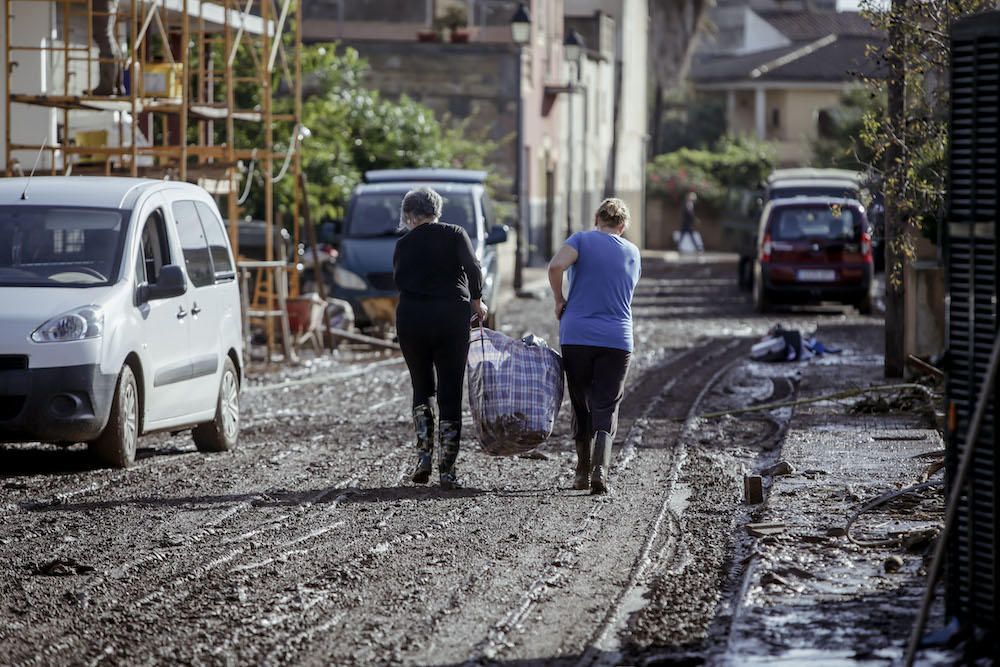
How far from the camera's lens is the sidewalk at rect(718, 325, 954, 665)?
21.5 ft

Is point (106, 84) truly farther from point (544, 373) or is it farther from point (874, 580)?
point (874, 580)

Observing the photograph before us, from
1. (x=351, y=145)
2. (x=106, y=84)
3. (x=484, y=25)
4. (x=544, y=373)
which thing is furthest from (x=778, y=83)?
(x=544, y=373)

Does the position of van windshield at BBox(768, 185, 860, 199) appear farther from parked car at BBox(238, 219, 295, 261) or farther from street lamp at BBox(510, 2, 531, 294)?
parked car at BBox(238, 219, 295, 261)

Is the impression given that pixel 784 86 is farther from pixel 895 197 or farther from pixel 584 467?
pixel 584 467

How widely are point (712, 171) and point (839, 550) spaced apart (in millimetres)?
57032

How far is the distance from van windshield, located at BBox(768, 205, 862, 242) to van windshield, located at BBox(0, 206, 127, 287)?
18192mm

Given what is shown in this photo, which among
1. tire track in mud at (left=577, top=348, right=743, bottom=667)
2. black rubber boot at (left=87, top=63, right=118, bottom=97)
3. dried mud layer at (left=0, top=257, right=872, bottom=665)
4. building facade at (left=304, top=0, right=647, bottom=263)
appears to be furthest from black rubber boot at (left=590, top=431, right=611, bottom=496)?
building facade at (left=304, top=0, right=647, bottom=263)

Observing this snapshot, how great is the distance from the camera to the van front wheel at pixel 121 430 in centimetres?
1141

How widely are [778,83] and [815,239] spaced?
47792 mm

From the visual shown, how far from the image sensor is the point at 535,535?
912cm

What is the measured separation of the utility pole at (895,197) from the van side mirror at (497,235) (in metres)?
6.12

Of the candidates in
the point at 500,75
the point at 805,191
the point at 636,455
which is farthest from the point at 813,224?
the point at 636,455

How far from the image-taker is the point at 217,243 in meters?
13.6

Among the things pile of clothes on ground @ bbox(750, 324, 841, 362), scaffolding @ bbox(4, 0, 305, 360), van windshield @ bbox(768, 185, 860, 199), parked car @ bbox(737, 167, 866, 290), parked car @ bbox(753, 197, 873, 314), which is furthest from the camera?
parked car @ bbox(737, 167, 866, 290)
